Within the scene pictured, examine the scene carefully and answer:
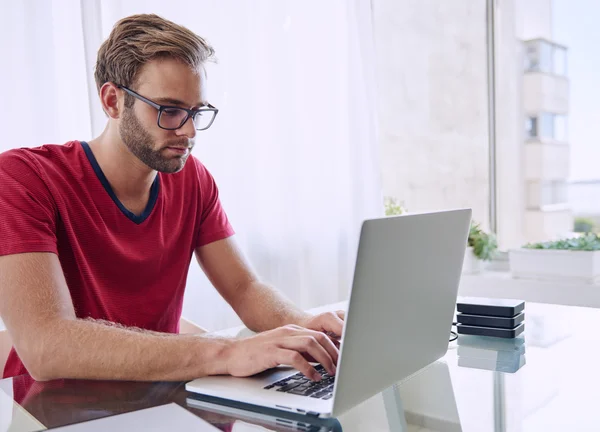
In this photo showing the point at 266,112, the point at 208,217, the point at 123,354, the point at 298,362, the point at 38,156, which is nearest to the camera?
the point at 298,362

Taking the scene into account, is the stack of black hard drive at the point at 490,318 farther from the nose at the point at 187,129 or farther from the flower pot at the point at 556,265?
the flower pot at the point at 556,265

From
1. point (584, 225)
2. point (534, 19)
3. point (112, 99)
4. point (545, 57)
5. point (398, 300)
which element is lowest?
point (584, 225)

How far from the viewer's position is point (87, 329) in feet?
3.64

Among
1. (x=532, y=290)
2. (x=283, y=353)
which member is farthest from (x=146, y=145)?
(x=532, y=290)

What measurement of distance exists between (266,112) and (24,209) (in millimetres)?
1595

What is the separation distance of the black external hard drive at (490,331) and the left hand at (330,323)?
0.29 metres

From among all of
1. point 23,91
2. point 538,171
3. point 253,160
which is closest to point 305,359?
point 23,91

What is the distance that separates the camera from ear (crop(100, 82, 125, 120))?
1.50 meters

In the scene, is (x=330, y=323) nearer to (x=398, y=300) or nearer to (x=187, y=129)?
(x=398, y=300)

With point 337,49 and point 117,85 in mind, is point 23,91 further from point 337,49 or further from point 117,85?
point 337,49

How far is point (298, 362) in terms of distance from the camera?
95cm

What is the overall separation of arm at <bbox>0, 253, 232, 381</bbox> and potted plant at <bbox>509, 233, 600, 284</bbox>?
2.15 m

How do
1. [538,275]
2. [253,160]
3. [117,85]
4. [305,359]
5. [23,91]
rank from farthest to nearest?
[538,275] → [253,160] → [23,91] → [117,85] → [305,359]

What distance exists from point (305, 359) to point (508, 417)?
11.3 inches
